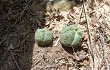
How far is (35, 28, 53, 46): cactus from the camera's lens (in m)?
2.79

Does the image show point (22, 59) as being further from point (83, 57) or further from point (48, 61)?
point (83, 57)

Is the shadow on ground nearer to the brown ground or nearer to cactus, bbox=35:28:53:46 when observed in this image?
the brown ground

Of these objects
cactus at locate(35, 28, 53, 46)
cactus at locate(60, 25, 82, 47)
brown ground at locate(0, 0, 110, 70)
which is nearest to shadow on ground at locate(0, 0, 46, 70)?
brown ground at locate(0, 0, 110, 70)

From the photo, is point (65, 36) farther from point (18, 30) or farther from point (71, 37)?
point (18, 30)

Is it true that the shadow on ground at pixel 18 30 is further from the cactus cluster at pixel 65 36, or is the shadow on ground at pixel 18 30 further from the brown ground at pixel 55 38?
the cactus cluster at pixel 65 36

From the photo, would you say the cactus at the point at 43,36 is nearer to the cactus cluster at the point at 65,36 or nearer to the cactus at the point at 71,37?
the cactus cluster at the point at 65,36

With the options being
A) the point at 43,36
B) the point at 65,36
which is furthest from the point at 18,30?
the point at 65,36

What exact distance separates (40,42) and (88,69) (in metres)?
0.53

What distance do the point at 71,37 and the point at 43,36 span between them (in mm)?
275

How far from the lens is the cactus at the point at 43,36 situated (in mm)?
2787

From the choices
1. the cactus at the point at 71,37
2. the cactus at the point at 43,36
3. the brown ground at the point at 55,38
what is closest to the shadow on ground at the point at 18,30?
the brown ground at the point at 55,38

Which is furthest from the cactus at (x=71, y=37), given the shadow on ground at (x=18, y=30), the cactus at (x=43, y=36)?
the shadow on ground at (x=18, y=30)

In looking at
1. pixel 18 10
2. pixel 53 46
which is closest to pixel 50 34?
pixel 53 46

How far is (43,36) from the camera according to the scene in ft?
9.14
